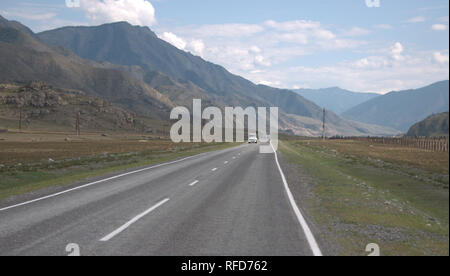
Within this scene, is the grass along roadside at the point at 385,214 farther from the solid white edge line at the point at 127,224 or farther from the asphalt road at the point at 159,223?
the solid white edge line at the point at 127,224

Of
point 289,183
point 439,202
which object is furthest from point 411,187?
point 289,183

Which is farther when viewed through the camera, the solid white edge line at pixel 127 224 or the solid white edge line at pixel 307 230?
the solid white edge line at pixel 127 224

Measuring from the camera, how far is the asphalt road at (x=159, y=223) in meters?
7.06

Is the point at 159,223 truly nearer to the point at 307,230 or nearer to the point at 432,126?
the point at 307,230

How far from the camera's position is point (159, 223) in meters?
9.02

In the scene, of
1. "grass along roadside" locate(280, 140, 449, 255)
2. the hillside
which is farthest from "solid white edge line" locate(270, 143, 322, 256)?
the hillside

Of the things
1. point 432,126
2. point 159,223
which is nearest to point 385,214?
point 159,223

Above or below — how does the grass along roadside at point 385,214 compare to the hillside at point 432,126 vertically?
below

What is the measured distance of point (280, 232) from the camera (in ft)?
27.2

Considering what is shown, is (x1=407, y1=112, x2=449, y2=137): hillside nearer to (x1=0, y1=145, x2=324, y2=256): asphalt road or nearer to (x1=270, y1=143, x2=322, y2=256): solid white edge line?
(x1=270, y1=143, x2=322, y2=256): solid white edge line

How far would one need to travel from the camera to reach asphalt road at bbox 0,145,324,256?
7.06 meters

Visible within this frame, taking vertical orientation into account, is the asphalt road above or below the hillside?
below

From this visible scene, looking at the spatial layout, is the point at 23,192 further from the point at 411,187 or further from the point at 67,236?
the point at 411,187

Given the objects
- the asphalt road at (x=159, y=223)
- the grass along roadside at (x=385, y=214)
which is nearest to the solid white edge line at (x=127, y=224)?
the asphalt road at (x=159, y=223)
